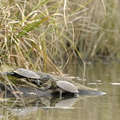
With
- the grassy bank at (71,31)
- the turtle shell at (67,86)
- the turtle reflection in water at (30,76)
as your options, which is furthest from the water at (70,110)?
the grassy bank at (71,31)

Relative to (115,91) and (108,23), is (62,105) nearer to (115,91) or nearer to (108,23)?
(115,91)

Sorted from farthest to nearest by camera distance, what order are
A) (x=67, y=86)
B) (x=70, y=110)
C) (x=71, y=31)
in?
(x=71, y=31), (x=67, y=86), (x=70, y=110)

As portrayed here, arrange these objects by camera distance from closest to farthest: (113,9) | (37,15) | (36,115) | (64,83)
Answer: (36,115)
(64,83)
(37,15)
(113,9)

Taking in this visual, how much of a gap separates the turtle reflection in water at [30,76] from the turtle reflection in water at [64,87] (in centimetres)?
12

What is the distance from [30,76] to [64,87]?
41cm

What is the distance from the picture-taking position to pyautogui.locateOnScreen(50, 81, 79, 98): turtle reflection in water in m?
4.61

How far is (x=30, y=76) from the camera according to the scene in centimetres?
452

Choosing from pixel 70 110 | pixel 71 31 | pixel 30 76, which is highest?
pixel 71 31

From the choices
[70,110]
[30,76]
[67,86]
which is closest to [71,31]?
[67,86]

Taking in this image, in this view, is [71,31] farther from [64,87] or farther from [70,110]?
[70,110]

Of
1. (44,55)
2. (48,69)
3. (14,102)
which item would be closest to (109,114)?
(14,102)

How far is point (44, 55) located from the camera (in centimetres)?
513

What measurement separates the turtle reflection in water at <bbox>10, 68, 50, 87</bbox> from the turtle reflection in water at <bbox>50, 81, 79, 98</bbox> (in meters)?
0.12

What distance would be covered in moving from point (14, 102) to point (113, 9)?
8.08 meters
